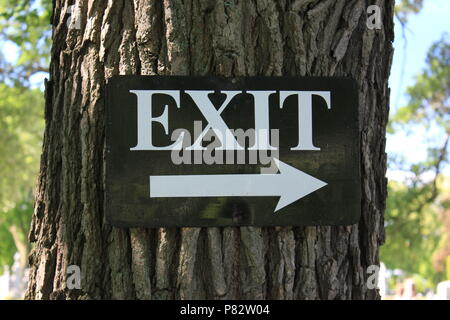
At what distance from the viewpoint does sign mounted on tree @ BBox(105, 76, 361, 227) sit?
1842mm

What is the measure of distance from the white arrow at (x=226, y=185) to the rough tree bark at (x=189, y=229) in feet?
0.39

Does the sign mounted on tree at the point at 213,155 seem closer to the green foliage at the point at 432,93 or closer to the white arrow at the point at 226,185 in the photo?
the white arrow at the point at 226,185

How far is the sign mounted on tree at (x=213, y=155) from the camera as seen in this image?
1842mm

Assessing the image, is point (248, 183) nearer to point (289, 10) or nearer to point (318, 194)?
point (318, 194)

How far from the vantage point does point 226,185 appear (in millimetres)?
1847

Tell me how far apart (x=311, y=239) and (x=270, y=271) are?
173mm

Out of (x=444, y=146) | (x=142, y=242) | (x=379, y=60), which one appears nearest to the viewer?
(x=142, y=242)

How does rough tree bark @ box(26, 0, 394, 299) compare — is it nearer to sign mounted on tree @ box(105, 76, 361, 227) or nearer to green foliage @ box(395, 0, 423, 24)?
sign mounted on tree @ box(105, 76, 361, 227)

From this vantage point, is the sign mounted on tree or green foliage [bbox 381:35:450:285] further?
green foliage [bbox 381:35:450:285]

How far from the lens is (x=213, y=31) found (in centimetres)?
187

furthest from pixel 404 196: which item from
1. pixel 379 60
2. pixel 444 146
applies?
pixel 379 60

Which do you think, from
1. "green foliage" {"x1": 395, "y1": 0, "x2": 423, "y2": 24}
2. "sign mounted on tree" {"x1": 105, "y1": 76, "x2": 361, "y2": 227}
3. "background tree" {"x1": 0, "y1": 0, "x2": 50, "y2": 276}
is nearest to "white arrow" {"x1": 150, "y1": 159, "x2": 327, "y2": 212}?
"sign mounted on tree" {"x1": 105, "y1": 76, "x2": 361, "y2": 227}

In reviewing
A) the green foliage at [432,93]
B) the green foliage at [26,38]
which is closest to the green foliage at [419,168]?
the green foliage at [432,93]

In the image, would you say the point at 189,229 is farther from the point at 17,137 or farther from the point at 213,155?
the point at 17,137
